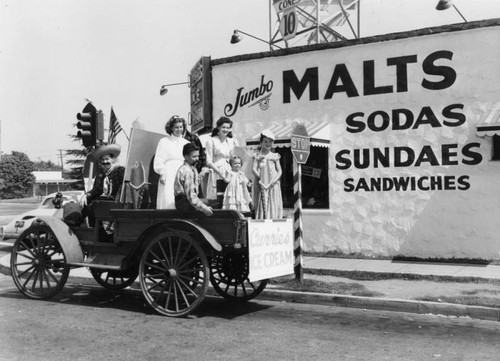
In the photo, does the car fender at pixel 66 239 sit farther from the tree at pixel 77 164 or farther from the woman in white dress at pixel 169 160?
the tree at pixel 77 164

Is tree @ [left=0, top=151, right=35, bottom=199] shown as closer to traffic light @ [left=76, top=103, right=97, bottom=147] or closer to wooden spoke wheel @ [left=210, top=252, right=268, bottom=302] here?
traffic light @ [left=76, top=103, right=97, bottom=147]

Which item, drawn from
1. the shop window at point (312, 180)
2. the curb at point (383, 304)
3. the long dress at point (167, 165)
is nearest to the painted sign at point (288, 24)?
the shop window at point (312, 180)

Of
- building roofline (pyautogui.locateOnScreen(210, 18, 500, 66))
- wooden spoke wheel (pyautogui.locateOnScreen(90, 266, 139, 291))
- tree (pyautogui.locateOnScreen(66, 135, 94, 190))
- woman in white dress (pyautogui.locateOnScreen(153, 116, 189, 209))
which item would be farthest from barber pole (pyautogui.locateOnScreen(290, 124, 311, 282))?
tree (pyautogui.locateOnScreen(66, 135, 94, 190))

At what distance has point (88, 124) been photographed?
1088 centimetres

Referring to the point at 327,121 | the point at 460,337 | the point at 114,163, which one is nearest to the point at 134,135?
the point at 114,163

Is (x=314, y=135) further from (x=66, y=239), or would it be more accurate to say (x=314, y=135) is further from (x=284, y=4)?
(x=66, y=239)

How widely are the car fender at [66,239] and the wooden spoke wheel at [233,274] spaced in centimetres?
183

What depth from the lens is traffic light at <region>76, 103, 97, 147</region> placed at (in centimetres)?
1084

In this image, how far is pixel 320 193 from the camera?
12.6 metres

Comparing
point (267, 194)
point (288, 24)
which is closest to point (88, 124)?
point (267, 194)

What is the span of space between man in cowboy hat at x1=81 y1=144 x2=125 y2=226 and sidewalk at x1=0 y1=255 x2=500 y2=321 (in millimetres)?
2320

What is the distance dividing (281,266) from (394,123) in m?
5.86

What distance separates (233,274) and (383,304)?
6.88 feet

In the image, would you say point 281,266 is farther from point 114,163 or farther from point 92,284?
point 92,284
